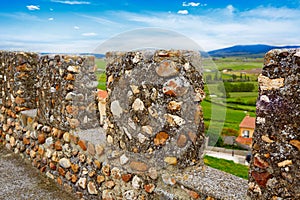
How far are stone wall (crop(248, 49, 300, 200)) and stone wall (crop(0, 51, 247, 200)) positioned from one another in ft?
1.18

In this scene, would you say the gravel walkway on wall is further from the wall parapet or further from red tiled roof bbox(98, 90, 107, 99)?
red tiled roof bbox(98, 90, 107, 99)

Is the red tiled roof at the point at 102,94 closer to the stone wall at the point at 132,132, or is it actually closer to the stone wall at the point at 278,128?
the stone wall at the point at 132,132

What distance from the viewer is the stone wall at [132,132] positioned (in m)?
2.60

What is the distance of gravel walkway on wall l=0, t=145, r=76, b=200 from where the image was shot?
389cm

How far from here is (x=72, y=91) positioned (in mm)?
3736

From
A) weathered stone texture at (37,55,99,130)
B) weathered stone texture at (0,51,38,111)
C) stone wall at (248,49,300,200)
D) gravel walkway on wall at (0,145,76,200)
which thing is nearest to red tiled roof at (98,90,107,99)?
weathered stone texture at (37,55,99,130)

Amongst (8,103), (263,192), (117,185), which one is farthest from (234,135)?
(263,192)

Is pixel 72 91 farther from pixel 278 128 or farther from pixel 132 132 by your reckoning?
pixel 278 128

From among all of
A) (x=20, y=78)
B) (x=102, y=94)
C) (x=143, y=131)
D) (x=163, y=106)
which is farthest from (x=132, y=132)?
(x=20, y=78)

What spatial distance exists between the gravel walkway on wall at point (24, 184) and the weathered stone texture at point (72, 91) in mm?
821

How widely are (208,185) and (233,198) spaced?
0.26 metres

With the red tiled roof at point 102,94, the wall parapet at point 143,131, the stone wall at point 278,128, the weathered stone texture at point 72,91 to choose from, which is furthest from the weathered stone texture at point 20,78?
the stone wall at point 278,128

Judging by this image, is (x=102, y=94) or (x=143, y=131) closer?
(x=143, y=131)

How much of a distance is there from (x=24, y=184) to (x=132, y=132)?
2186 mm
